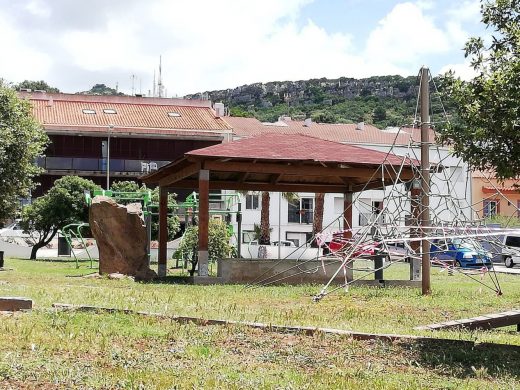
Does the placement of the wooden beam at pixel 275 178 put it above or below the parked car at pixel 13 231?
above

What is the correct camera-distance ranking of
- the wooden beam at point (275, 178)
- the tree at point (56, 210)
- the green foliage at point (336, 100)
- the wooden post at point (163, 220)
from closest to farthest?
the wooden post at point (163, 220), the wooden beam at point (275, 178), the tree at point (56, 210), the green foliage at point (336, 100)

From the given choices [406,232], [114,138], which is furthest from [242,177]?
[114,138]

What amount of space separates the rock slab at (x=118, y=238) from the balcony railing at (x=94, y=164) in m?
32.0

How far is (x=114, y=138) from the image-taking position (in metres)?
53.3

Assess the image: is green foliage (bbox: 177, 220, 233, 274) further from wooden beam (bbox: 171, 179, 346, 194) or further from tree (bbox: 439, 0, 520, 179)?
tree (bbox: 439, 0, 520, 179)

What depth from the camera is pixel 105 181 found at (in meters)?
53.5

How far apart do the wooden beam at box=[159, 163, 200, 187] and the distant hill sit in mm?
61766

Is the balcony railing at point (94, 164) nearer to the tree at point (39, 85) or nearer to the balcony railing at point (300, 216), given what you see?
the balcony railing at point (300, 216)

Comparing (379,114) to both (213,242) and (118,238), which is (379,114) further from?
(118,238)

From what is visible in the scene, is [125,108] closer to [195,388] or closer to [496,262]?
[496,262]

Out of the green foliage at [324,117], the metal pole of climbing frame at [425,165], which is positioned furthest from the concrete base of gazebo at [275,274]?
the green foliage at [324,117]

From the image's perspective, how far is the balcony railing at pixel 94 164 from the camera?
5181 centimetres

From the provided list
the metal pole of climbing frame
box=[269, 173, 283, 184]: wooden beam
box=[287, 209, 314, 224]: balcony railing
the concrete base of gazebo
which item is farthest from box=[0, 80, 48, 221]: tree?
box=[287, 209, 314, 224]: balcony railing

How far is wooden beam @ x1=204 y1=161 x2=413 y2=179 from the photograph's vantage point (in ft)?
59.5
